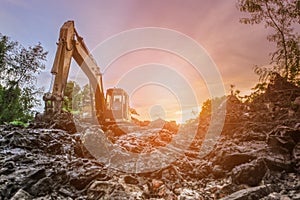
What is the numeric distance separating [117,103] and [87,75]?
3.21 m

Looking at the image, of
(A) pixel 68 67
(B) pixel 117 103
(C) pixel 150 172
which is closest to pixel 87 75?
(A) pixel 68 67

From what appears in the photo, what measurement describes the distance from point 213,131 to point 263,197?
4418 millimetres

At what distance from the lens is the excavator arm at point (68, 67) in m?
6.09

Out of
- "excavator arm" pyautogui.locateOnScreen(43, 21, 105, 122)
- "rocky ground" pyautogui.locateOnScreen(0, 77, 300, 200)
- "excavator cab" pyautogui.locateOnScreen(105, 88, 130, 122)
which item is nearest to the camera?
"rocky ground" pyautogui.locateOnScreen(0, 77, 300, 200)

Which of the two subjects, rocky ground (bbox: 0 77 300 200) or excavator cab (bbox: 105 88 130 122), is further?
excavator cab (bbox: 105 88 130 122)

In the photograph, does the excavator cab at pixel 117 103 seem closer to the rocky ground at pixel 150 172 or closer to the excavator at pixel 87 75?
the excavator at pixel 87 75

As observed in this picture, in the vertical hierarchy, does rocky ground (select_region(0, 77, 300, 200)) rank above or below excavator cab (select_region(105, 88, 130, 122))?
below

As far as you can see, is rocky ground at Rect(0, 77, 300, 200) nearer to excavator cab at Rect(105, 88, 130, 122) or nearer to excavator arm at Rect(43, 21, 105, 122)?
excavator arm at Rect(43, 21, 105, 122)

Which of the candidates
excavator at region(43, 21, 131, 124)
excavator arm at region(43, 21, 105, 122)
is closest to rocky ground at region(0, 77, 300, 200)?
excavator arm at region(43, 21, 105, 122)

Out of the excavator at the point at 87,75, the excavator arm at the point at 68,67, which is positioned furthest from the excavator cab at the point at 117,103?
the excavator arm at the point at 68,67

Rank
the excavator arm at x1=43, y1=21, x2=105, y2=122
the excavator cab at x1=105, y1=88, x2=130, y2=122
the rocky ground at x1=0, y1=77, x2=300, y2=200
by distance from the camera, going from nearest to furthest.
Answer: the rocky ground at x1=0, y1=77, x2=300, y2=200 → the excavator arm at x1=43, y1=21, x2=105, y2=122 → the excavator cab at x1=105, y1=88, x2=130, y2=122

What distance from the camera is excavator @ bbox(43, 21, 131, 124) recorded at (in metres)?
6.17

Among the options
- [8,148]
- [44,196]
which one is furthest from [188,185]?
[8,148]

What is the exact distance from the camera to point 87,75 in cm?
936
